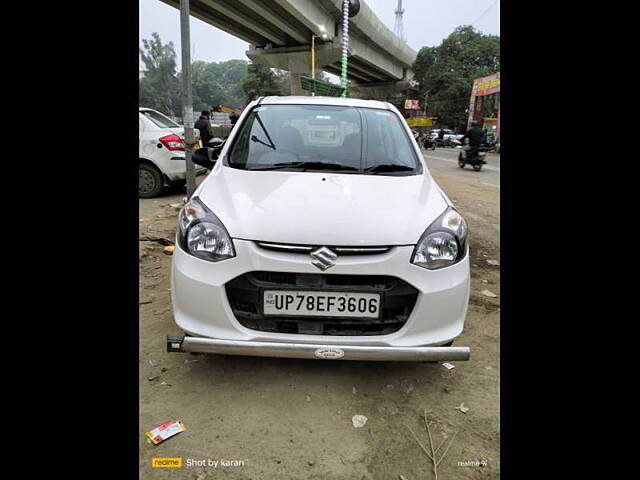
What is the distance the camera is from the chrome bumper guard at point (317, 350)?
1.79m

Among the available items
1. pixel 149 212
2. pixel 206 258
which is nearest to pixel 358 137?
pixel 206 258

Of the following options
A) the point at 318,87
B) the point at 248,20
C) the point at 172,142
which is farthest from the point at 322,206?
the point at 248,20

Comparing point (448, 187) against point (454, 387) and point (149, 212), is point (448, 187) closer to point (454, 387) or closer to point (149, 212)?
point (149, 212)

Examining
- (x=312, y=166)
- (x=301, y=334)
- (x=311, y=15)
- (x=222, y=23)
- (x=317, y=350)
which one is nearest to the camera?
(x=317, y=350)

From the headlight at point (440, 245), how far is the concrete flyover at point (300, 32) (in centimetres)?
1772

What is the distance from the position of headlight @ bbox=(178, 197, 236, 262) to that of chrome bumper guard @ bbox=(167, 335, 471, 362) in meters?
0.39

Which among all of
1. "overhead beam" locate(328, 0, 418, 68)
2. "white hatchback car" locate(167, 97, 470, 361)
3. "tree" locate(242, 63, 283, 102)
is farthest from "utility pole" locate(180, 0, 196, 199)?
"tree" locate(242, 63, 283, 102)

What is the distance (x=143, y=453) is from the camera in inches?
66.8

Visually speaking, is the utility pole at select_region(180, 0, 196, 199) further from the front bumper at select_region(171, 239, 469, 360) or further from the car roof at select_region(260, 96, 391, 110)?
the front bumper at select_region(171, 239, 469, 360)

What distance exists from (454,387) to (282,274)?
3.79ft

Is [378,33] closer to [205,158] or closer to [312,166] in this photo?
[205,158]

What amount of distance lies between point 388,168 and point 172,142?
5090 millimetres

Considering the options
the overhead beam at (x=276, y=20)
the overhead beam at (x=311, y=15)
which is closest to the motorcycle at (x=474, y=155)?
the overhead beam at (x=311, y=15)

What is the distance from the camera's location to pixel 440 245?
1976mm
